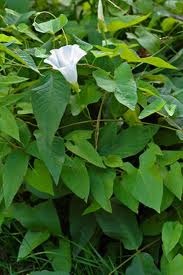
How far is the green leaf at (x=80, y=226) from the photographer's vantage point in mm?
1545

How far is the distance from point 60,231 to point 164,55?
0.65 m

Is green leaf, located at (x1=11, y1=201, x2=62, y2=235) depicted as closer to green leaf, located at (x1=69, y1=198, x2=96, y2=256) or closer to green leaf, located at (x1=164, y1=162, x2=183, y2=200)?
green leaf, located at (x1=69, y1=198, x2=96, y2=256)

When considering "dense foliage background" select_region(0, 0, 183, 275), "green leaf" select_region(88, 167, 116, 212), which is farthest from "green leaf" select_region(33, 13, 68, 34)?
"green leaf" select_region(88, 167, 116, 212)

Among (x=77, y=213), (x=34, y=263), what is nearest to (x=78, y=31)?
(x=77, y=213)

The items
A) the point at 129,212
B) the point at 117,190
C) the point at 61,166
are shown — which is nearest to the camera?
the point at 61,166

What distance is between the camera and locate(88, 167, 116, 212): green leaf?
1397mm

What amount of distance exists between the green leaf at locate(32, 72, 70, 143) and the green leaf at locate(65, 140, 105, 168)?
0.12 m

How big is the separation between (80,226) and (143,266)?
20 cm

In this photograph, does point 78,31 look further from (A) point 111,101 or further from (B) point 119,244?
(B) point 119,244

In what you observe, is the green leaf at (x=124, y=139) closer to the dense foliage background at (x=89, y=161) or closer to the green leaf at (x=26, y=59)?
the dense foliage background at (x=89, y=161)

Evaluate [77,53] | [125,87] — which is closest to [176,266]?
[125,87]

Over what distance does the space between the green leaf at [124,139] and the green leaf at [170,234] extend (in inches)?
7.2

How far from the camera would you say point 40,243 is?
4.94 feet

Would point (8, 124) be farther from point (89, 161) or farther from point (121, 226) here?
point (121, 226)
